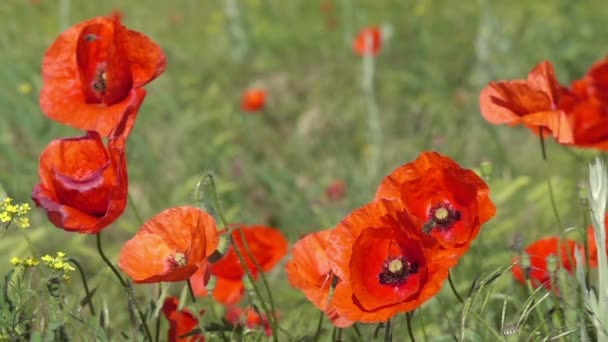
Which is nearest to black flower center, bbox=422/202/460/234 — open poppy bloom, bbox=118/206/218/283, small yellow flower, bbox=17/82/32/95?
open poppy bloom, bbox=118/206/218/283

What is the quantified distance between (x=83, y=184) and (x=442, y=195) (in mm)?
539

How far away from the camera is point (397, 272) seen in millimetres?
1494

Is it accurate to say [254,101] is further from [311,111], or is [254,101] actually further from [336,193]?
[336,193]

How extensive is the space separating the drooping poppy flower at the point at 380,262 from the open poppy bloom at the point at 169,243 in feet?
0.60

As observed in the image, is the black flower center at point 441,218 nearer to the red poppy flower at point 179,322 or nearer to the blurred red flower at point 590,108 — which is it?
the red poppy flower at point 179,322

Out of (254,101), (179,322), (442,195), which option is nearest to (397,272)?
(442,195)

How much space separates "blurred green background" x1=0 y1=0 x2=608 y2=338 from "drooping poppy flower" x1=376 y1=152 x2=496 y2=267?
1039 millimetres

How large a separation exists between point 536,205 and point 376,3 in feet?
12.0

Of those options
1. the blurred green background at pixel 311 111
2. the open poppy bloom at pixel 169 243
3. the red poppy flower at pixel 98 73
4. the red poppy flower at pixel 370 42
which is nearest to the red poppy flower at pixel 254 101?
the blurred green background at pixel 311 111

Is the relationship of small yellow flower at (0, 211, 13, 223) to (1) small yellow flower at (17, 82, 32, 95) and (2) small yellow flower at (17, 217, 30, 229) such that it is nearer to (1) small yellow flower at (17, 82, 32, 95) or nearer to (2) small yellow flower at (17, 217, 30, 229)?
(2) small yellow flower at (17, 217, 30, 229)

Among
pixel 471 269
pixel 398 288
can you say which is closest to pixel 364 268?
pixel 398 288

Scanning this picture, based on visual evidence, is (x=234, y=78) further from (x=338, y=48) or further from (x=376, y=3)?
(x=376, y=3)

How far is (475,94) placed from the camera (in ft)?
16.5

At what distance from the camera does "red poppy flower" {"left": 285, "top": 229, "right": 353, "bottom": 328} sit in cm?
159
